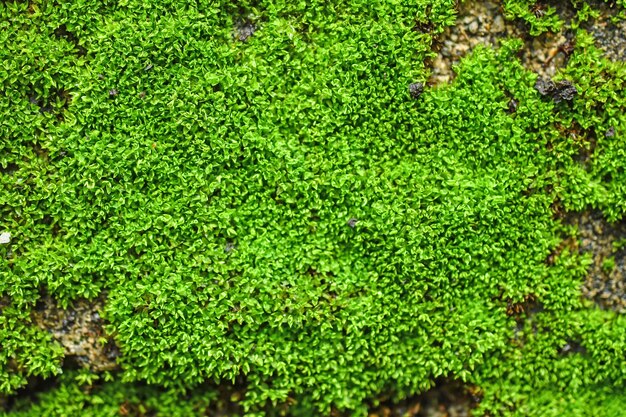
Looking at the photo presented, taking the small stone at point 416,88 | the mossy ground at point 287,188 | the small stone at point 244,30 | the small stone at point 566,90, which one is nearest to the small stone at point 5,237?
the mossy ground at point 287,188

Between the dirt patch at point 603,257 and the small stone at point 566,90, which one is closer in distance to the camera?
the small stone at point 566,90

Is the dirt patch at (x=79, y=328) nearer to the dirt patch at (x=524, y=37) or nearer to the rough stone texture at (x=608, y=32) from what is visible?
the dirt patch at (x=524, y=37)

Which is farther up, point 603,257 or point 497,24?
point 497,24

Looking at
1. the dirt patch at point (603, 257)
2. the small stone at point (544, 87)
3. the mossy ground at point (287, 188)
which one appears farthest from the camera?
the dirt patch at point (603, 257)

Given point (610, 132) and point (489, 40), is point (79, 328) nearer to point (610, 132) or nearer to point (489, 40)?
point (489, 40)

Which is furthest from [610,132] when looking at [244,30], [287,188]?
[244,30]

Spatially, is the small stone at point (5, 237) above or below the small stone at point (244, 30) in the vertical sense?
below
